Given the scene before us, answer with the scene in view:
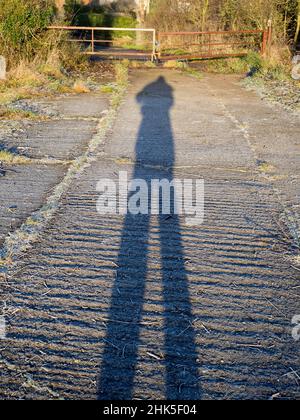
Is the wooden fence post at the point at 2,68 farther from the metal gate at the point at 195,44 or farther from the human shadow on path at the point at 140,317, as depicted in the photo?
the human shadow on path at the point at 140,317

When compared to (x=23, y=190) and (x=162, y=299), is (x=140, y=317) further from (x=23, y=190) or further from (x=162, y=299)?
(x=23, y=190)

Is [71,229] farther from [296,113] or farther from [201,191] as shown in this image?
[296,113]

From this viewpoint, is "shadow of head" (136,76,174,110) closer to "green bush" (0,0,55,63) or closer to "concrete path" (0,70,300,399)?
"green bush" (0,0,55,63)

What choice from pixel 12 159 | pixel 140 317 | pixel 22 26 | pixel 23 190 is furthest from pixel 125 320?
pixel 22 26

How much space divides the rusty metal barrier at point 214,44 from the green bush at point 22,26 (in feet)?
14.7

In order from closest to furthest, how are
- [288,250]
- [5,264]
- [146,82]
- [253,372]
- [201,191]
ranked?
[253,372] < [5,264] < [288,250] < [201,191] < [146,82]

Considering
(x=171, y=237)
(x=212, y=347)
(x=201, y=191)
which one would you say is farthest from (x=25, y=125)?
(x=212, y=347)

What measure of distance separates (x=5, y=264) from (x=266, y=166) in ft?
13.3

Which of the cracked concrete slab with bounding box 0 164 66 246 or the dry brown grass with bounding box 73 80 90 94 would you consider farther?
the dry brown grass with bounding box 73 80 90 94

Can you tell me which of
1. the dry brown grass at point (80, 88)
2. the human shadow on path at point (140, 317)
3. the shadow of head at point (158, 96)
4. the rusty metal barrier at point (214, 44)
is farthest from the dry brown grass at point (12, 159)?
the rusty metal barrier at point (214, 44)

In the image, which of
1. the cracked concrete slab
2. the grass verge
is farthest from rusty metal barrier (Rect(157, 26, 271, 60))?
the cracked concrete slab

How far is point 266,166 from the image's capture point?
6.83 meters

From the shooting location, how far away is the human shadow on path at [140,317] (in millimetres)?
2871

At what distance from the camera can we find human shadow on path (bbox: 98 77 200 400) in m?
2.87
